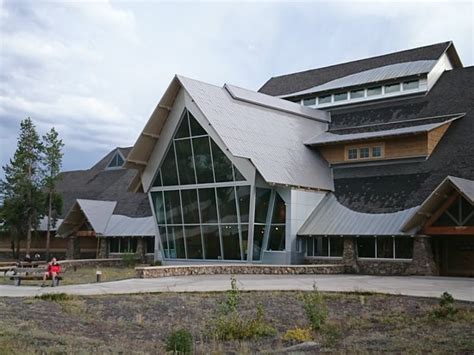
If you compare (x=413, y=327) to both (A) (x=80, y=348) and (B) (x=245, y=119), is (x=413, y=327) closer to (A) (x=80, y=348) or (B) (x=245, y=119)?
(A) (x=80, y=348)

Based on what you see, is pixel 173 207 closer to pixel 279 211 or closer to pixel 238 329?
pixel 279 211

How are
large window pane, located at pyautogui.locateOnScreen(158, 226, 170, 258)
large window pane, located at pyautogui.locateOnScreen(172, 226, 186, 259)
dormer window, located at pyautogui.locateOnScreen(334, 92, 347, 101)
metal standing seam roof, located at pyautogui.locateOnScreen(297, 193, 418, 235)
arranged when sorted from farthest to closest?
dormer window, located at pyautogui.locateOnScreen(334, 92, 347, 101) < large window pane, located at pyautogui.locateOnScreen(158, 226, 170, 258) < large window pane, located at pyautogui.locateOnScreen(172, 226, 186, 259) < metal standing seam roof, located at pyautogui.locateOnScreen(297, 193, 418, 235)

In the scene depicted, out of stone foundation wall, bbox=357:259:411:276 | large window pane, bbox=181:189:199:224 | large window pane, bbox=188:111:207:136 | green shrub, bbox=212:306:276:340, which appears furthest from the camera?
large window pane, bbox=181:189:199:224

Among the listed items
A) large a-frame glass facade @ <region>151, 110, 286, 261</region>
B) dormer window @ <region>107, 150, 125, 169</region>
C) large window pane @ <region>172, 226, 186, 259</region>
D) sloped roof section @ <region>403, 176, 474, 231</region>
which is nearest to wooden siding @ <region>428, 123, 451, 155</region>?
sloped roof section @ <region>403, 176, 474, 231</region>

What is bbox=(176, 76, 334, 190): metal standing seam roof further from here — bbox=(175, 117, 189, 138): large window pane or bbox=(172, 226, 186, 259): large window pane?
bbox=(172, 226, 186, 259): large window pane

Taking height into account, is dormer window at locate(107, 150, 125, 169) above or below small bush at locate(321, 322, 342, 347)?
above

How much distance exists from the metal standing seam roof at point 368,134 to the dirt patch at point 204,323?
1577cm

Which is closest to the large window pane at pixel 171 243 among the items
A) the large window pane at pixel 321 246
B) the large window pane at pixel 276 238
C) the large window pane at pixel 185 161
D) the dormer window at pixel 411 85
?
the large window pane at pixel 185 161

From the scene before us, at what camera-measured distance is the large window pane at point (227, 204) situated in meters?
31.6

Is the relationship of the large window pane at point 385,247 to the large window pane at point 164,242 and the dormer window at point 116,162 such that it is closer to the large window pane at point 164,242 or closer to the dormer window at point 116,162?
the large window pane at point 164,242

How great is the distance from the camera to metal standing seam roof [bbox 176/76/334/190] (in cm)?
3091

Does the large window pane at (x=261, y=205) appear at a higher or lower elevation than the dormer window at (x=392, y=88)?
lower

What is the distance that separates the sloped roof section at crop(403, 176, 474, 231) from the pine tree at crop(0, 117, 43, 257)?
26.8 meters

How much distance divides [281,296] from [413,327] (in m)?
6.16
